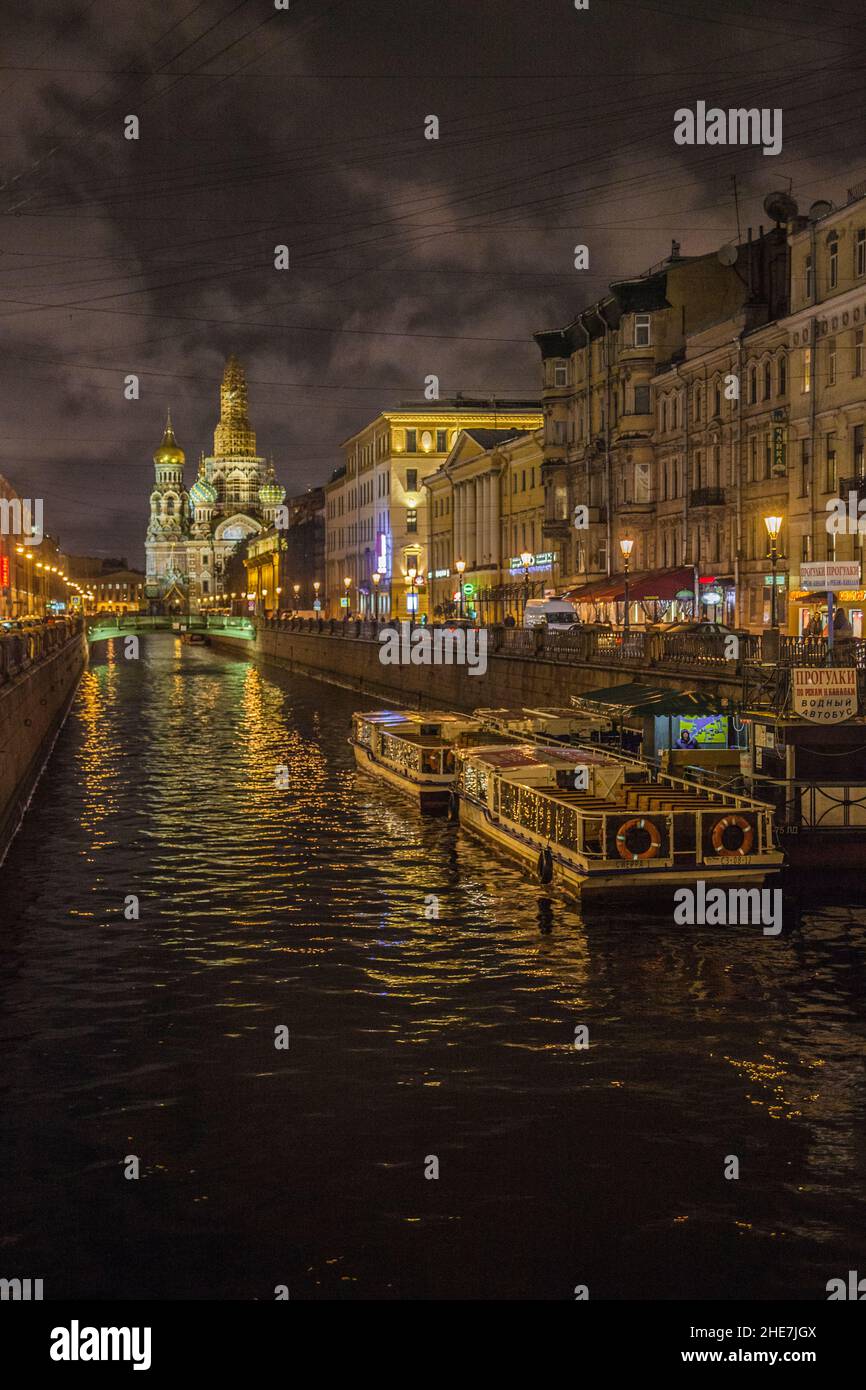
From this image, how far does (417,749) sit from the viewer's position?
125 feet

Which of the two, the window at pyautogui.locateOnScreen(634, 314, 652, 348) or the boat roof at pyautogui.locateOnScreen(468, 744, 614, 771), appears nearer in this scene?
the boat roof at pyautogui.locateOnScreen(468, 744, 614, 771)

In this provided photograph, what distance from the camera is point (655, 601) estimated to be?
63625 mm

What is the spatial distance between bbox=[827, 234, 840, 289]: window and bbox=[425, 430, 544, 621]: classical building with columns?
27.2 m

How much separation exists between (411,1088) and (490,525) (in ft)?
281

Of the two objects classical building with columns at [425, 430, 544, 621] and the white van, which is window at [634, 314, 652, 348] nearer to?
classical building with columns at [425, 430, 544, 621]

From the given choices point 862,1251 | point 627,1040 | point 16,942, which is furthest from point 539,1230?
point 16,942

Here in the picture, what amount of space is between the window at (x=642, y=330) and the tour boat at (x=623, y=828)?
4508 cm

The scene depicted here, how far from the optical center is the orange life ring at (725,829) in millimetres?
24750

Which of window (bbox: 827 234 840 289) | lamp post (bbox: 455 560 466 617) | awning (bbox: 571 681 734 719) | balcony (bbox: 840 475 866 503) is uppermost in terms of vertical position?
window (bbox: 827 234 840 289)

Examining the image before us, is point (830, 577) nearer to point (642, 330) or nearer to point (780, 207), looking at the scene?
point (780, 207)

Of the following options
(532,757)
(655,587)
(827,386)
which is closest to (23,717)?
(532,757)

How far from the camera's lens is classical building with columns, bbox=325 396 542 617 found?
129875mm

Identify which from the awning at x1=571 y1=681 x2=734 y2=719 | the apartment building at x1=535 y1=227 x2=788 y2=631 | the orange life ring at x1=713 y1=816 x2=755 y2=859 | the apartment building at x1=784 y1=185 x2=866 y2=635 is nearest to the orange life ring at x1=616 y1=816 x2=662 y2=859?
the orange life ring at x1=713 y1=816 x2=755 y2=859

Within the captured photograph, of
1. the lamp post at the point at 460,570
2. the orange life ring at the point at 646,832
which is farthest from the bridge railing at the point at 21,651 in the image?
the lamp post at the point at 460,570
